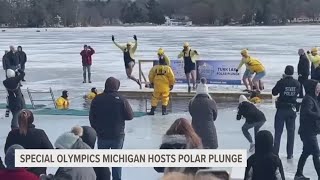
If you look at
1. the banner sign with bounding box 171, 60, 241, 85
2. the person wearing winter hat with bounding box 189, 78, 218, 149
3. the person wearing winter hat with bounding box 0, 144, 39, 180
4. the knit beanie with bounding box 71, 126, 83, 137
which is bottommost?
the banner sign with bounding box 171, 60, 241, 85

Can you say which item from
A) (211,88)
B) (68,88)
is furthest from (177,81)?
(68,88)

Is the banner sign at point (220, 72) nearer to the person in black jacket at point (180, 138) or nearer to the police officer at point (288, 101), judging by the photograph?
the police officer at point (288, 101)

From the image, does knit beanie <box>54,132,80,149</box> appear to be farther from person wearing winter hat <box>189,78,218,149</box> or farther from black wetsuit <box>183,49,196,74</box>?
black wetsuit <box>183,49,196,74</box>

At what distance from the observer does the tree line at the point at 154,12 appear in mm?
102750

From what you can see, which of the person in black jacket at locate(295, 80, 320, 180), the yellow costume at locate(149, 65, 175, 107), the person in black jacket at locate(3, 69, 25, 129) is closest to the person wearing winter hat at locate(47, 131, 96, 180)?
the person in black jacket at locate(295, 80, 320, 180)

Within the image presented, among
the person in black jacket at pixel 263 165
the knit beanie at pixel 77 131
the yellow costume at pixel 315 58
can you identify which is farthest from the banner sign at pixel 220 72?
the knit beanie at pixel 77 131

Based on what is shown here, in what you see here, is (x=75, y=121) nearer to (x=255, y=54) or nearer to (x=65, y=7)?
(x=255, y=54)

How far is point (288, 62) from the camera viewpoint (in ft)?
85.2

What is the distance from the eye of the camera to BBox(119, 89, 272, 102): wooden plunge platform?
16.1 meters

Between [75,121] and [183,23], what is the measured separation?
9574 cm

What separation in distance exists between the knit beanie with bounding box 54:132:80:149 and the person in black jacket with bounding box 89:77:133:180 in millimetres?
2554

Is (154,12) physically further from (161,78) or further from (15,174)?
(15,174)

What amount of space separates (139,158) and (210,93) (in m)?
12.8

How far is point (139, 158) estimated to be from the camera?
3.76 meters
